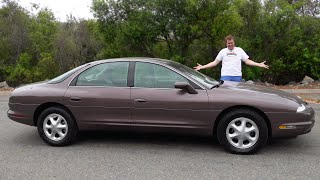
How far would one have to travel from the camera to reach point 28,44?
1939 cm

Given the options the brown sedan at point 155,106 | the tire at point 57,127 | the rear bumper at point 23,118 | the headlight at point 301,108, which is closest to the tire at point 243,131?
the brown sedan at point 155,106

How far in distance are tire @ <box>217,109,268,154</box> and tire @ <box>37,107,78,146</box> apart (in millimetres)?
2272

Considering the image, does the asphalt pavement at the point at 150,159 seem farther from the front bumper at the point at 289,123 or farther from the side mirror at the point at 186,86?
the side mirror at the point at 186,86

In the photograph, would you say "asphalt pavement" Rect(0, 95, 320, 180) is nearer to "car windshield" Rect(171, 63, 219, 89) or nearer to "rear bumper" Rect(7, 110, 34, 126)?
"rear bumper" Rect(7, 110, 34, 126)

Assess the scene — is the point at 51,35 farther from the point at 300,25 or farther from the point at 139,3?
the point at 300,25

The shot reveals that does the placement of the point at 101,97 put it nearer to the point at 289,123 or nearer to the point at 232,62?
the point at 289,123

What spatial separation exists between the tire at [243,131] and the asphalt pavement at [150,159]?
14cm

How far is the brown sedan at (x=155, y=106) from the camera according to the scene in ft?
17.3

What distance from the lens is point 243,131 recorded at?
5.30 metres

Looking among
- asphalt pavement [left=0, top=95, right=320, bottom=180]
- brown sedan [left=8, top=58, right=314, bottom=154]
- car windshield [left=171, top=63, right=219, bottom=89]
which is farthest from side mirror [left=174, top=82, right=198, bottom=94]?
asphalt pavement [left=0, top=95, right=320, bottom=180]

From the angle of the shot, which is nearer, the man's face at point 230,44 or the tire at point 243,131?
the tire at point 243,131

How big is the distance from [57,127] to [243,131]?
9.27 feet

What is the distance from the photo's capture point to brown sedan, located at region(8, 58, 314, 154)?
529cm

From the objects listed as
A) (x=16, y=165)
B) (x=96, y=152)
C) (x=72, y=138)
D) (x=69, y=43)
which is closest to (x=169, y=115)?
(x=96, y=152)
